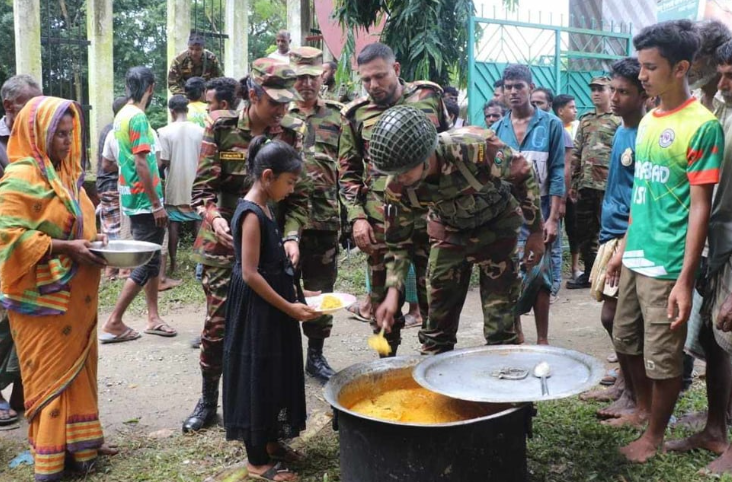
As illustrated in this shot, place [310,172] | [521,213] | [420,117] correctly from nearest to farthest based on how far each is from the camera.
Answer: [420,117] → [521,213] → [310,172]

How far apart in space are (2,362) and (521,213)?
3.19 metres

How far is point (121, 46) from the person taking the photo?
24375mm

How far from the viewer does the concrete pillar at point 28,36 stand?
11.1 meters

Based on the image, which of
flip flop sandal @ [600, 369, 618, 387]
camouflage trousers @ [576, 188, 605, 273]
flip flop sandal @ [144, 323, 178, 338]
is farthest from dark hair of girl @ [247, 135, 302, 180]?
camouflage trousers @ [576, 188, 605, 273]

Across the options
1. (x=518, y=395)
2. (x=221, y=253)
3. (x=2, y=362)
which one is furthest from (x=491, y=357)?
(x=2, y=362)

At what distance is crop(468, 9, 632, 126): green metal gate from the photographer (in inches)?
324

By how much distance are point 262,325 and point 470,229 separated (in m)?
1.23

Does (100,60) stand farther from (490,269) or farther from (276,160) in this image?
(490,269)

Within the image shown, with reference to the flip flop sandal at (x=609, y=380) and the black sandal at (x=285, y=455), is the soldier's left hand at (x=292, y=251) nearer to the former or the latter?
the black sandal at (x=285, y=455)

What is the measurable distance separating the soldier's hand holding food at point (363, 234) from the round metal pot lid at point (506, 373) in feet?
4.16

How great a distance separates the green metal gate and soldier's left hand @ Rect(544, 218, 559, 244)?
2929 mm

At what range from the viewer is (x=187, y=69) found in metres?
9.88

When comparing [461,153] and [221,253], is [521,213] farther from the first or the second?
[221,253]

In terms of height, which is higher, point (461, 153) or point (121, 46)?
point (121, 46)
